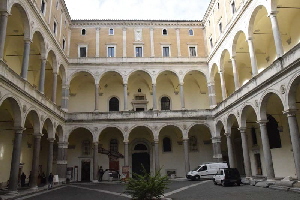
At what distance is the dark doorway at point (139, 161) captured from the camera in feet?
91.5

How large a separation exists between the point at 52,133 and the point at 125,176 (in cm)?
697

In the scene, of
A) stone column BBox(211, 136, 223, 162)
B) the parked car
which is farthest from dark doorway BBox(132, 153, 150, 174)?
the parked car

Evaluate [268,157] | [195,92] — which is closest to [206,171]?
[268,157]

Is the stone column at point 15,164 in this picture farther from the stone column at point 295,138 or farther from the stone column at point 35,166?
the stone column at point 295,138

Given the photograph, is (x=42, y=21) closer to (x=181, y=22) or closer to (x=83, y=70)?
(x=83, y=70)

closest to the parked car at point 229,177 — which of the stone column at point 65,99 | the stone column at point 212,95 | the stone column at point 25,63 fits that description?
the stone column at point 212,95

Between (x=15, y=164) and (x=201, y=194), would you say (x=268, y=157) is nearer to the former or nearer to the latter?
(x=201, y=194)

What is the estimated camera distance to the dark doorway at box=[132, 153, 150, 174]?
27900 mm

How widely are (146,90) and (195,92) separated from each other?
5415mm

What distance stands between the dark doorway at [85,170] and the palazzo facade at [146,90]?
10cm

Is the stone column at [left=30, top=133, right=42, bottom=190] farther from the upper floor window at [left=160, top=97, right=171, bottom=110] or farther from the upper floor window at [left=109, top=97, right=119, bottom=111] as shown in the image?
the upper floor window at [left=160, top=97, right=171, bottom=110]

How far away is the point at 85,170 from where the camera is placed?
2747 centimetres

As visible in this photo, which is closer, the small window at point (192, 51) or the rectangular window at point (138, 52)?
the rectangular window at point (138, 52)

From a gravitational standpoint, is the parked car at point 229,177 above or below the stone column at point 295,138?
below
